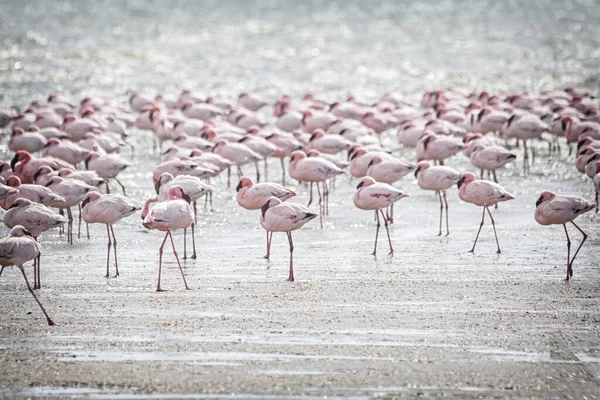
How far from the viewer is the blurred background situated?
28625 millimetres

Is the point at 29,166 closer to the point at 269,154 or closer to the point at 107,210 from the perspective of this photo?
the point at 107,210

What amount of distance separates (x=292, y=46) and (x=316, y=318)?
28.3 m

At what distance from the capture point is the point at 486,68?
103 ft

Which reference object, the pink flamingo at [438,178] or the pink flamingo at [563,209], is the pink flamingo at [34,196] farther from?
the pink flamingo at [563,209]

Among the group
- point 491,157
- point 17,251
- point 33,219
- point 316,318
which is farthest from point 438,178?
point 17,251

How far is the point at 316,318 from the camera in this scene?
29.7 feet

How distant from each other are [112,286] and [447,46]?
1114 inches

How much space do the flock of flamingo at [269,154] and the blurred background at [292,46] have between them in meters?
6.51

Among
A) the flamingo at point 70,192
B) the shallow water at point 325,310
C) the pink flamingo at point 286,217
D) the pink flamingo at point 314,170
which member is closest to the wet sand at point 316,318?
the shallow water at point 325,310

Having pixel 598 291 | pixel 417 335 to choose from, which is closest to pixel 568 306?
pixel 598 291

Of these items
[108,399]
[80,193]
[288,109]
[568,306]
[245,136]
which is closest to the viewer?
[108,399]

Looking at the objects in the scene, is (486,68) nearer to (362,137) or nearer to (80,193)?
(362,137)

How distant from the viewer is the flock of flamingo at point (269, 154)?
10.8 meters

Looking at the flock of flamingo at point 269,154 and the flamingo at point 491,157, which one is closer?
the flock of flamingo at point 269,154
